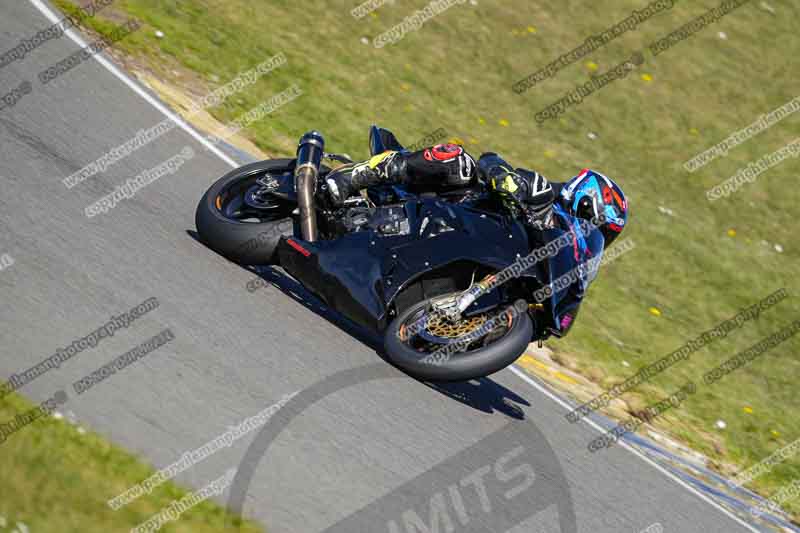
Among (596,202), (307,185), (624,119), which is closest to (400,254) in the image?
(307,185)

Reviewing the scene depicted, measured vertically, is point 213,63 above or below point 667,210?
above

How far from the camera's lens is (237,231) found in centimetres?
716

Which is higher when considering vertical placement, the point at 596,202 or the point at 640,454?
the point at 596,202

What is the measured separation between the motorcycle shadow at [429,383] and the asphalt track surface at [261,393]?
3 centimetres

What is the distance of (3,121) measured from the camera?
8102mm

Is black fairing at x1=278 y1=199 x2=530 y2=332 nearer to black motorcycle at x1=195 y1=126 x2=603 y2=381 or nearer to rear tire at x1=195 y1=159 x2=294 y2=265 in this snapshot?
black motorcycle at x1=195 y1=126 x2=603 y2=381

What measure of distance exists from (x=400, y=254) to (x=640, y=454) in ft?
8.98

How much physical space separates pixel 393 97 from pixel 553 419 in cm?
619

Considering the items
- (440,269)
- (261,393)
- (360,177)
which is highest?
(360,177)

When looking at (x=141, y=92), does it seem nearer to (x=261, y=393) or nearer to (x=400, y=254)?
(x=400, y=254)

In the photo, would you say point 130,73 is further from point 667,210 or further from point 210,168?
point 667,210

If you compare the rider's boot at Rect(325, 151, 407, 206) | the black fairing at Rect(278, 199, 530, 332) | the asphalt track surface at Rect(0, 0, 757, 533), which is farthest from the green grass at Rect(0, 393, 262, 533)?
the rider's boot at Rect(325, 151, 407, 206)

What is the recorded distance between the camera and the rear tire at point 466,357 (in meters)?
6.02

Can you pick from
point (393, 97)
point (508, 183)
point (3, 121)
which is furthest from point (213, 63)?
point (508, 183)
